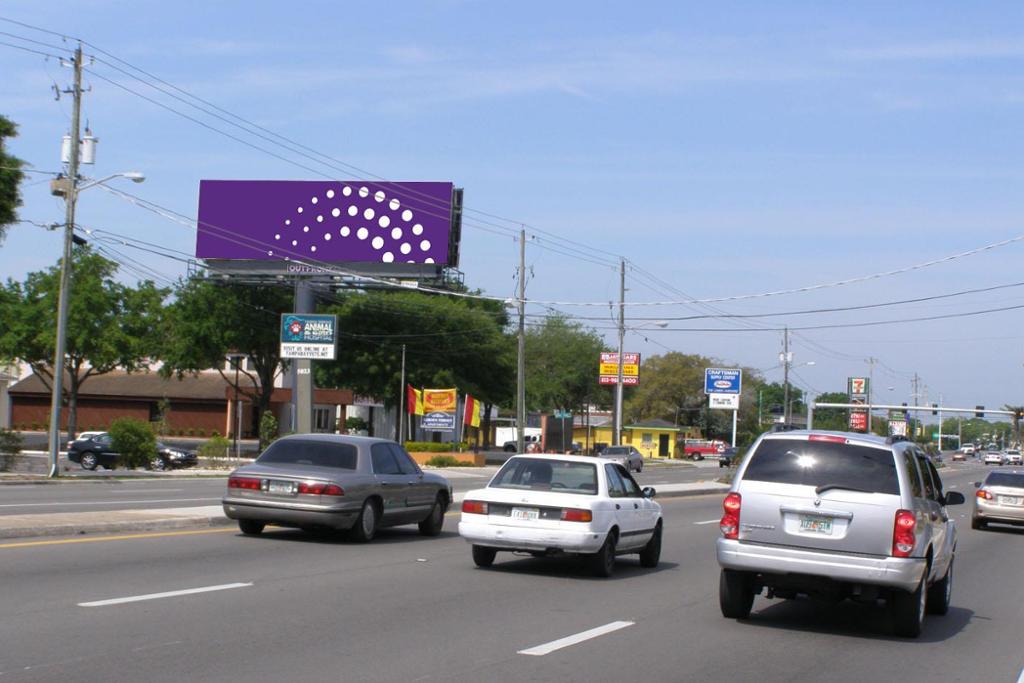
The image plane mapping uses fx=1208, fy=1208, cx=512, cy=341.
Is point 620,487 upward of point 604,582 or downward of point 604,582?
upward

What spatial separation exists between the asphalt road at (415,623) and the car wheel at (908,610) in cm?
18

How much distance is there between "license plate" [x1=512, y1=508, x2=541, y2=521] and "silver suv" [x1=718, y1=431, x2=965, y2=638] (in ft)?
11.4

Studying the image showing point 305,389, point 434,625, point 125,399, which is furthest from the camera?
point 125,399

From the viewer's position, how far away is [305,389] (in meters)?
62.2

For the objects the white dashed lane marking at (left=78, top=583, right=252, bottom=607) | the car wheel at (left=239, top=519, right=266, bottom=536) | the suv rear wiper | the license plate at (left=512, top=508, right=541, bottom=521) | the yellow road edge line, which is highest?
the suv rear wiper

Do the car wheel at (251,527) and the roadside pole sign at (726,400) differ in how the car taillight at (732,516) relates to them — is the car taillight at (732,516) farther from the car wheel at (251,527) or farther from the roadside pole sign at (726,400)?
the roadside pole sign at (726,400)

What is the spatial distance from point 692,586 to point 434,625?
5.03 meters

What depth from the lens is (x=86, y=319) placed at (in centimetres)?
6581

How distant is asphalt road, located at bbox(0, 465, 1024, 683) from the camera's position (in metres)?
8.85

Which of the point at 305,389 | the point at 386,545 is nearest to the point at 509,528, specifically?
the point at 386,545

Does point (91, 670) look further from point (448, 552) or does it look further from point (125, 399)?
point (125, 399)

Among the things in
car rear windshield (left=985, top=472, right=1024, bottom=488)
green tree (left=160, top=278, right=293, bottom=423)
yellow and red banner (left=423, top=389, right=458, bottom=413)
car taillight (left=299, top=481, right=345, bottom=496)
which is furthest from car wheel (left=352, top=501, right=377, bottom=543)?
green tree (left=160, top=278, right=293, bottom=423)

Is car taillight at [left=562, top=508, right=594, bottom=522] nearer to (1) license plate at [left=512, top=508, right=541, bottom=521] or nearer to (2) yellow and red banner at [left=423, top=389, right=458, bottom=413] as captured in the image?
(1) license plate at [left=512, top=508, right=541, bottom=521]

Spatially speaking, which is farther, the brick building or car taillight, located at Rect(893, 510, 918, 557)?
the brick building
